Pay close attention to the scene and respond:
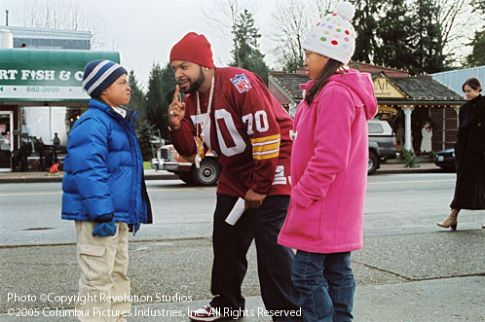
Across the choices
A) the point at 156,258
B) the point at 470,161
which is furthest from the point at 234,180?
the point at 470,161

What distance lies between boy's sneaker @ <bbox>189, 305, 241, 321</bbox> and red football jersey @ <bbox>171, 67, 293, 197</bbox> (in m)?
0.78

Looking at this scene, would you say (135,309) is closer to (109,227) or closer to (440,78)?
(109,227)

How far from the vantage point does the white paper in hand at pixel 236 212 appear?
420 centimetres

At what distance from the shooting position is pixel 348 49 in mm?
3445

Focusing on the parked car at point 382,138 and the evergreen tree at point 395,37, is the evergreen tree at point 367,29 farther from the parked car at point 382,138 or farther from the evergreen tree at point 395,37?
the parked car at point 382,138

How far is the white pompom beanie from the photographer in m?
3.41

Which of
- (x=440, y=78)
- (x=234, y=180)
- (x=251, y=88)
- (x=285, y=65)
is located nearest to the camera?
(x=251, y=88)

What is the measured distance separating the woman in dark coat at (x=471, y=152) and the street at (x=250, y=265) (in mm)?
455

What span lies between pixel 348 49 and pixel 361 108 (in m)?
0.33

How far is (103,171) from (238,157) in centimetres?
90

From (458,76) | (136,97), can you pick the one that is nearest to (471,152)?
(458,76)

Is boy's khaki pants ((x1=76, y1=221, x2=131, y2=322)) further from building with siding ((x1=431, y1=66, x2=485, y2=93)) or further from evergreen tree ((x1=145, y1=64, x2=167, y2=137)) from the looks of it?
evergreen tree ((x1=145, y1=64, x2=167, y2=137))

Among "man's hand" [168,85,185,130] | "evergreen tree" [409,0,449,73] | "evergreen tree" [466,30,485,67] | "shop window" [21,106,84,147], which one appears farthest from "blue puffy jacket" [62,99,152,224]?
"evergreen tree" [466,30,485,67]

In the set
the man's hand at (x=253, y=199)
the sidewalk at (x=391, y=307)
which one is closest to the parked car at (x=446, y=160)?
the sidewalk at (x=391, y=307)
